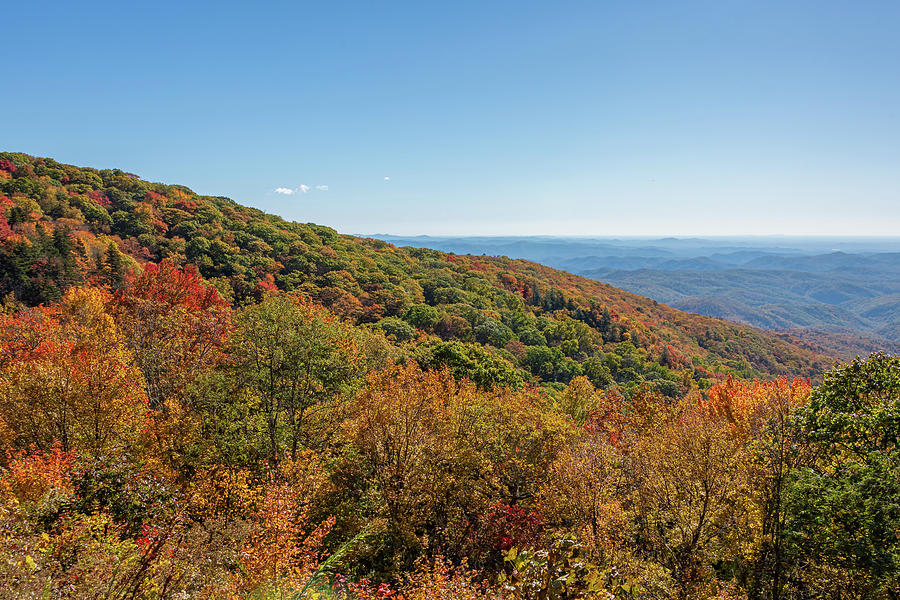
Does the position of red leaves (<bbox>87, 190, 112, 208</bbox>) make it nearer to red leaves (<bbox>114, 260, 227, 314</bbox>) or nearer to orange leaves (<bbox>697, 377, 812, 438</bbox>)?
red leaves (<bbox>114, 260, 227, 314</bbox>)

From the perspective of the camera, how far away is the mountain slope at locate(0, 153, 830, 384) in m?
62.2

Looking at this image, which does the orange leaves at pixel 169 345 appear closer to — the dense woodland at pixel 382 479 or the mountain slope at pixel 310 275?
the dense woodland at pixel 382 479

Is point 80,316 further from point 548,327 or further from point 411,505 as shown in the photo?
point 548,327

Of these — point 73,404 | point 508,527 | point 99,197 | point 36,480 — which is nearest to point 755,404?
point 508,527

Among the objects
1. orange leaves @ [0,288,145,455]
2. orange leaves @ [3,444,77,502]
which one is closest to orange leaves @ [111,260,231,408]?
orange leaves @ [0,288,145,455]

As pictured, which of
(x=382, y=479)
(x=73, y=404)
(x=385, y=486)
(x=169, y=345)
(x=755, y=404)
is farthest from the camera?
(x=755, y=404)

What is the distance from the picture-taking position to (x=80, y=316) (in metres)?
40.6

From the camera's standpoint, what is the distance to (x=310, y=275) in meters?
96.6

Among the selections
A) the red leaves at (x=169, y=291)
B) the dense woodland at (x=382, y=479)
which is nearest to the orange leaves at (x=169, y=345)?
the dense woodland at (x=382, y=479)

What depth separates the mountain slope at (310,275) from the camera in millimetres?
62156

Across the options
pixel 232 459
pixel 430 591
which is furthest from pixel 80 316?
pixel 430 591

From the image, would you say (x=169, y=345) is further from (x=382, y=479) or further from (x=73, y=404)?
(x=382, y=479)

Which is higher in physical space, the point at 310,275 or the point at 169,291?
the point at 310,275

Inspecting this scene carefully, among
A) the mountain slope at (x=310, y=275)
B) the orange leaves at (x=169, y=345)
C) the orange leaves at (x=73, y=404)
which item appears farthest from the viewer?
the mountain slope at (x=310, y=275)
